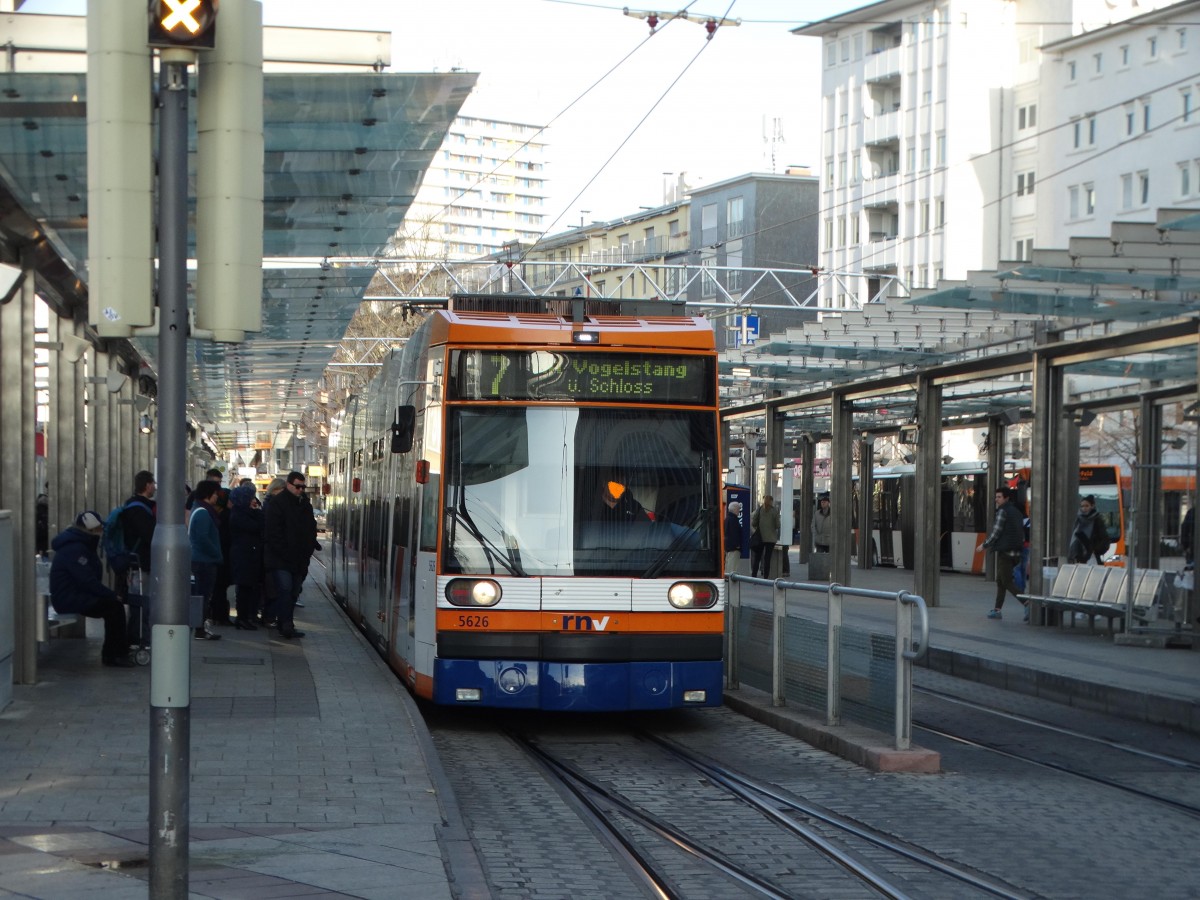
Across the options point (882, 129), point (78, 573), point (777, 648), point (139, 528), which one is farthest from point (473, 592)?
point (882, 129)

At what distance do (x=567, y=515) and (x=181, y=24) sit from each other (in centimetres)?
649

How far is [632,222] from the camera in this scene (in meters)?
97.5

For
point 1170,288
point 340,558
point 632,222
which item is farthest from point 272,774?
point 632,222

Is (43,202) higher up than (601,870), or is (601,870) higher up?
(43,202)

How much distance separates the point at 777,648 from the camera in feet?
43.3

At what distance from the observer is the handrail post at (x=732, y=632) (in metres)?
14.5

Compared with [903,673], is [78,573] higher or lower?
higher

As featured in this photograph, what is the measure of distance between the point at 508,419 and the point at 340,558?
1437cm

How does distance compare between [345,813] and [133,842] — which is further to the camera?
[345,813]

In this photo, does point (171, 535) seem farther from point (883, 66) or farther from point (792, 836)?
point (883, 66)

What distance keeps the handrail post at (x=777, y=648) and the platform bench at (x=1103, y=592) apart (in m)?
7.83

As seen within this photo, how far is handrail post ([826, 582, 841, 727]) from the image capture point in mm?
11695

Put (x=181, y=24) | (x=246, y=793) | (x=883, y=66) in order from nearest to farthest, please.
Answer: (x=181, y=24), (x=246, y=793), (x=883, y=66)

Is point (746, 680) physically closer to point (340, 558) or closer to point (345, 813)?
point (345, 813)
